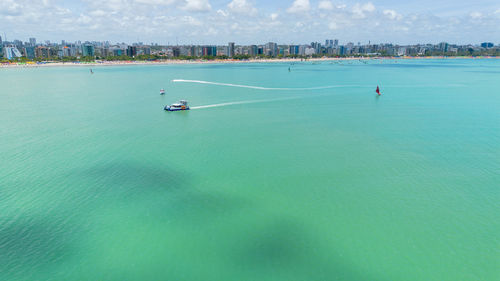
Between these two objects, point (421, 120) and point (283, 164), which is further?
point (421, 120)

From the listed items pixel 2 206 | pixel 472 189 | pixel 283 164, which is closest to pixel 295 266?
pixel 283 164

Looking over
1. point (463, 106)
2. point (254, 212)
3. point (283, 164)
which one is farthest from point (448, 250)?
point (463, 106)

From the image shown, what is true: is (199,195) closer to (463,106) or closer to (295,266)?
(295,266)

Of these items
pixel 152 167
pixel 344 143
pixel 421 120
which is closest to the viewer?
pixel 152 167

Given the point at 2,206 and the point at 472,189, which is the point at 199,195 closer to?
the point at 2,206

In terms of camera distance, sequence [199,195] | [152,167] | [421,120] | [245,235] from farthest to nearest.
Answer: [421,120]
[152,167]
[199,195]
[245,235]

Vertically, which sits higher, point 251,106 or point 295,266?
point 251,106
